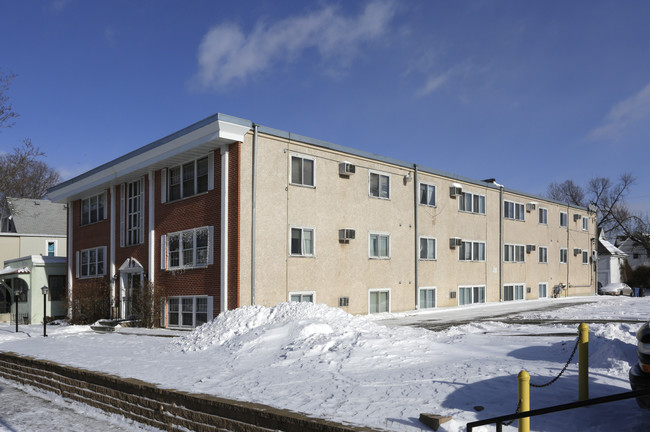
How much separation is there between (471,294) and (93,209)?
66.5 ft

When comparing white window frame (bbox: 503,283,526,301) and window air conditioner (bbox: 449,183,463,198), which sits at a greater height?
window air conditioner (bbox: 449,183,463,198)

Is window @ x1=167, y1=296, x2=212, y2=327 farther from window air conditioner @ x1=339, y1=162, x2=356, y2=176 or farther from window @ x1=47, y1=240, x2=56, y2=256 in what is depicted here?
window @ x1=47, y1=240, x2=56, y2=256

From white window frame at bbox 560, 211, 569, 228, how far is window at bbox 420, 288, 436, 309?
54.6 ft

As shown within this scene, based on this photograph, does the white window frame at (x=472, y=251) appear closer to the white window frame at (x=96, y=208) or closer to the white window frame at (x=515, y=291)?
the white window frame at (x=515, y=291)

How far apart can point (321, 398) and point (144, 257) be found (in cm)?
1780

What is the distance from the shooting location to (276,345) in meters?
11.6

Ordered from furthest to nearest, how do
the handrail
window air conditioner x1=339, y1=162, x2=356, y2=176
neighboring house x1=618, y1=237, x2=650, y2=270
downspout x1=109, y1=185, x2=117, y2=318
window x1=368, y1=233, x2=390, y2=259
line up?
neighboring house x1=618, y1=237, x2=650, y2=270 < downspout x1=109, y1=185, x2=117, y2=318 < window x1=368, y1=233, x2=390, y2=259 < window air conditioner x1=339, y1=162, x2=356, y2=176 < the handrail

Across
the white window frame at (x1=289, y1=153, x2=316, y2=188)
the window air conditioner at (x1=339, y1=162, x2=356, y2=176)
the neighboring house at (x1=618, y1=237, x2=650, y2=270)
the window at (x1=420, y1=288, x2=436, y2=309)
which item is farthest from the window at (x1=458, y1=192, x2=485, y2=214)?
the neighboring house at (x1=618, y1=237, x2=650, y2=270)

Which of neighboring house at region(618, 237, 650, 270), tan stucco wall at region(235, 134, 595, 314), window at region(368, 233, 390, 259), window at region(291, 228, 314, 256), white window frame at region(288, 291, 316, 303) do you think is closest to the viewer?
tan stucco wall at region(235, 134, 595, 314)

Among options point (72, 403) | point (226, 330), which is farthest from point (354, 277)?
point (72, 403)

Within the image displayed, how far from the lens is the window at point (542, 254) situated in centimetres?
3634

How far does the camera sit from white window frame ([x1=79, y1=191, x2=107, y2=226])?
2839 cm

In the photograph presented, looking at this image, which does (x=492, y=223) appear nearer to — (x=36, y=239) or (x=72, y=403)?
(x=72, y=403)

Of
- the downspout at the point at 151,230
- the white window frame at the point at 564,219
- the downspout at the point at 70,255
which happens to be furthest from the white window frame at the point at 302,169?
the white window frame at the point at 564,219
